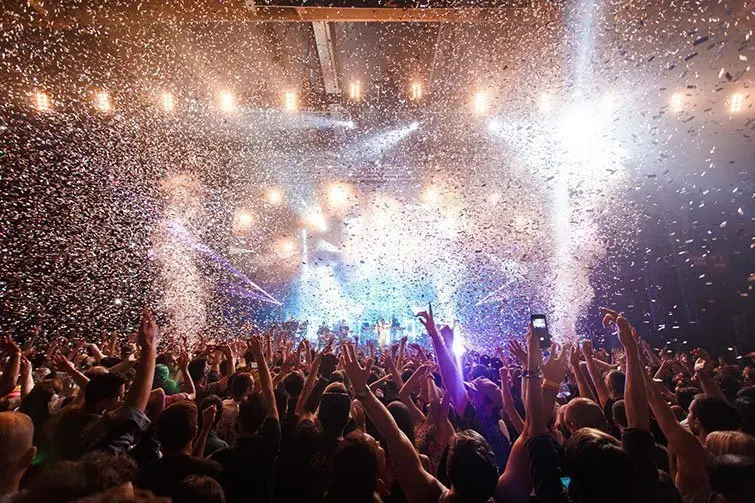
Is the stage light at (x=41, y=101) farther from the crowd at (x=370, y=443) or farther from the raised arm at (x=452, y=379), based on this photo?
the raised arm at (x=452, y=379)

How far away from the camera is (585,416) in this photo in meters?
2.75

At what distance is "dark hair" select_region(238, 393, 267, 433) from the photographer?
2.61 meters

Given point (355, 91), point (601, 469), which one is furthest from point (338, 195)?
point (601, 469)

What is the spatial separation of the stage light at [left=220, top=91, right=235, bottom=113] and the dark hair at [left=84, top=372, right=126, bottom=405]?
12226 mm

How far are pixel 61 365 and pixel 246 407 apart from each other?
2.03 meters

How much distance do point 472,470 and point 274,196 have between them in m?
25.4

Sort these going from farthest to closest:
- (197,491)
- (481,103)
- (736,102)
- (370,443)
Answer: (481,103), (736,102), (370,443), (197,491)

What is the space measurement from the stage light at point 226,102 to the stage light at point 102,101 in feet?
10.8

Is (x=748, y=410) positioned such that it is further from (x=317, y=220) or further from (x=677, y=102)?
(x=317, y=220)

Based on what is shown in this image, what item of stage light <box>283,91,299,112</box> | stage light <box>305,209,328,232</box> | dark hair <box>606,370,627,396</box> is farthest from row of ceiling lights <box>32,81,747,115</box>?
stage light <box>305,209,328,232</box>

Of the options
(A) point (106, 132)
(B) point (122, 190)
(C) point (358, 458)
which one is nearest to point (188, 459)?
(C) point (358, 458)

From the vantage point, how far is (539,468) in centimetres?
209

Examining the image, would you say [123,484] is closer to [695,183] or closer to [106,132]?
[106,132]

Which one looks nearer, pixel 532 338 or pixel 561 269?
pixel 532 338
